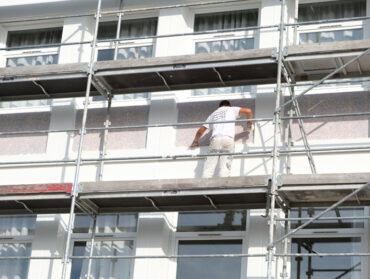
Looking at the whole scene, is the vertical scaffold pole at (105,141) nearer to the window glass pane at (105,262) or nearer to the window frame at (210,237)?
the window glass pane at (105,262)

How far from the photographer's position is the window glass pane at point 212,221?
1334 centimetres

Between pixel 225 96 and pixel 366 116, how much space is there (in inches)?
81.0

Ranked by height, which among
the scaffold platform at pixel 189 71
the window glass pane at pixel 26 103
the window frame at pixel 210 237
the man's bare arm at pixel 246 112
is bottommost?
the window frame at pixel 210 237

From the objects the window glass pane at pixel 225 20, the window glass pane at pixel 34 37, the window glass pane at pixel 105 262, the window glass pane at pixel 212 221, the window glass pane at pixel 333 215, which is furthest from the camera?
the window glass pane at pixel 34 37

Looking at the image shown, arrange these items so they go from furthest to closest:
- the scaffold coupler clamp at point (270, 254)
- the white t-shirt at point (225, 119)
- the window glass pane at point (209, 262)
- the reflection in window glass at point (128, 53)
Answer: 1. the reflection in window glass at point (128, 53)
2. the white t-shirt at point (225, 119)
3. the window glass pane at point (209, 262)
4. the scaffold coupler clamp at point (270, 254)

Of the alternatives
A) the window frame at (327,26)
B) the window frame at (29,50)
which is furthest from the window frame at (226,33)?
the window frame at (29,50)

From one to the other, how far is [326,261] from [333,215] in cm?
66

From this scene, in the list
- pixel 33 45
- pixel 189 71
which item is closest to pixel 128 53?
pixel 33 45

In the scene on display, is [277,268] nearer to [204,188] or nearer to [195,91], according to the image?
[204,188]

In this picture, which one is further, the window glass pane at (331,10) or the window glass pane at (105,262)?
the window glass pane at (331,10)

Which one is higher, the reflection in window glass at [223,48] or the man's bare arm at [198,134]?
the reflection in window glass at [223,48]

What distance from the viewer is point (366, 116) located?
13242mm

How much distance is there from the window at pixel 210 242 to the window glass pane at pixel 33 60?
139 inches

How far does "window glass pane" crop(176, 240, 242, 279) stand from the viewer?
515 inches
